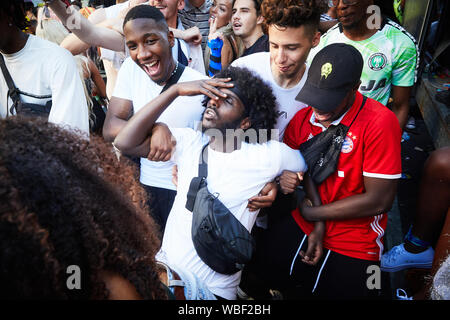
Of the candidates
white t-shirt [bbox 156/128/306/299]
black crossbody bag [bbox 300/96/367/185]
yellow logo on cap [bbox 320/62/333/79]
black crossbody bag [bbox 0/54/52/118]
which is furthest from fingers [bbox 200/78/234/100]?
black crossbody bag [bbox 0/54/52/118]

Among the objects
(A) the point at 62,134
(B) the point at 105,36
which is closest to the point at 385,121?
(A) the point at 62,134

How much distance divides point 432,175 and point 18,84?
3225 mm

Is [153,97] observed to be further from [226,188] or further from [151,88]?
[226,188]

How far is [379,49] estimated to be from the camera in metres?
2.92

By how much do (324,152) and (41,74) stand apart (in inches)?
80.8

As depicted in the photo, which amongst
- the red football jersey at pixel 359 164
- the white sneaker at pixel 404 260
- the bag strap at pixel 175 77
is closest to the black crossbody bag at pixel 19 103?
the bag strap at pixel 175 77

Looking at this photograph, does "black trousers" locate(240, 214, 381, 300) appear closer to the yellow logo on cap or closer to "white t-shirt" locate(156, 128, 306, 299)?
"white t-shirt" locate(156, 128, 306, 299)

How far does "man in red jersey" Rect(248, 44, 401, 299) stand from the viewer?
77.9 inches

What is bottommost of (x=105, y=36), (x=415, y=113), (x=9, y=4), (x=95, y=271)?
(x=415, y=113)

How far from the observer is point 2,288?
0.69m

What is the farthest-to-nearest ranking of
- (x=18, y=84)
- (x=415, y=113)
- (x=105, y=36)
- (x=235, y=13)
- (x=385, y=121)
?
(x=415, y=113) → (x=235, y=13) → (x=105, y=36) → (x=18, y=84) → (x=385, y=121)

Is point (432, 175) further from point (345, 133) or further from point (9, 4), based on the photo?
point (9, 4)

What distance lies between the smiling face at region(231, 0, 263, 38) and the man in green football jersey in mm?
994

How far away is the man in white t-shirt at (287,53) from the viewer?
2.37m
